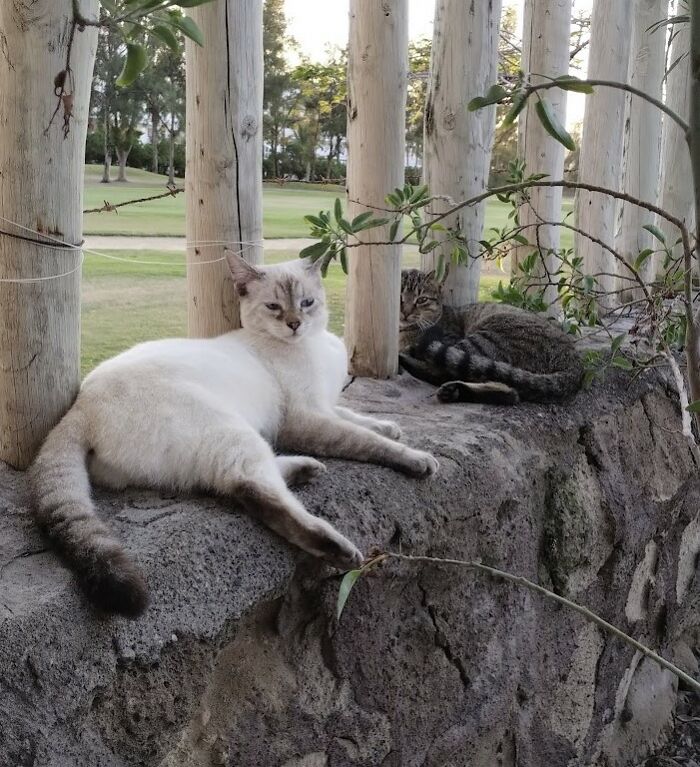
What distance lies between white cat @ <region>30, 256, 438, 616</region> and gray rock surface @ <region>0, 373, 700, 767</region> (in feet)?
0.24

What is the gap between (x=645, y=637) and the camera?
11.2ft

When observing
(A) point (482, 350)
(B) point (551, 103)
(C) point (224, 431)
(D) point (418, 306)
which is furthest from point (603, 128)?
(C) point (224, 431)

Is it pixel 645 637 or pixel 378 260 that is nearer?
pixel 378 260

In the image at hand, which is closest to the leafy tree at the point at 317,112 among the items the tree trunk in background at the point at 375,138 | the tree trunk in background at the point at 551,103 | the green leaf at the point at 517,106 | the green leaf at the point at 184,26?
the tree trunk in background at the point at 375,138

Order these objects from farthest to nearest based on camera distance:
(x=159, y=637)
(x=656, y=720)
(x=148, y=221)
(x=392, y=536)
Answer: (x=656, y=720)
(x=148, y=221)
(x=392, y=536)
(x=159, y=637)

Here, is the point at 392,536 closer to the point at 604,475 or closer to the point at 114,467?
the point at 114,467

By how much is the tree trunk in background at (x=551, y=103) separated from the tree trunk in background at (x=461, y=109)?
521 mm

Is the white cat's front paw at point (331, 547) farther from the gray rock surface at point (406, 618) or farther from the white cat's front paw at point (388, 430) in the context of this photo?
the white cat's front paw at point (388, 430)

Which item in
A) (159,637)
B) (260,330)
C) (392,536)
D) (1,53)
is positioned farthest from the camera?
(260,330)

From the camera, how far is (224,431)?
6.44 ft

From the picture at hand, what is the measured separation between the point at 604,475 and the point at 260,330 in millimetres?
1535

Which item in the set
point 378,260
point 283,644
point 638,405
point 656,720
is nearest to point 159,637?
point 283,644

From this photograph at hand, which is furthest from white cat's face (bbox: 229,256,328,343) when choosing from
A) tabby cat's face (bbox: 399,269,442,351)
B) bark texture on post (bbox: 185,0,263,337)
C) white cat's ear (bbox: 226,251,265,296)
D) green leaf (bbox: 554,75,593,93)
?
green leaf (bbox: 554,75,593,93)

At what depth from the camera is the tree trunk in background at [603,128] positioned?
417 cm
